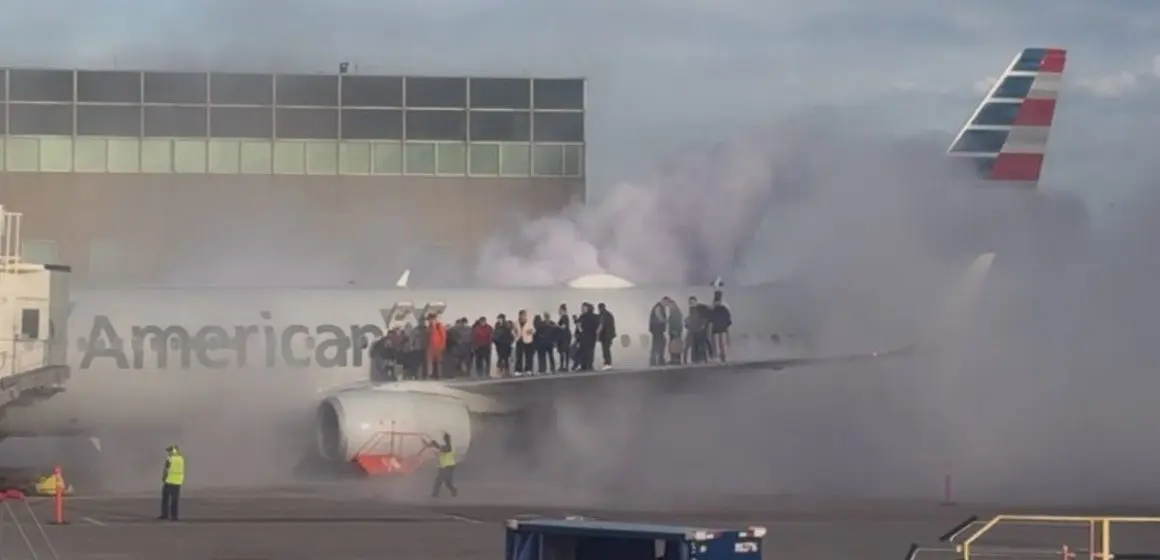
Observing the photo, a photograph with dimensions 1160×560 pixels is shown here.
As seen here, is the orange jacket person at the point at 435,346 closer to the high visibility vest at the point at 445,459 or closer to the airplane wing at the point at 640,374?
the airplane wing at the point at 640,374

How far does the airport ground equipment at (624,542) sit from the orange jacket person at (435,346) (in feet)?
59.6

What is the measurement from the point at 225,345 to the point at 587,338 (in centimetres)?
621

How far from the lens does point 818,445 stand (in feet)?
109

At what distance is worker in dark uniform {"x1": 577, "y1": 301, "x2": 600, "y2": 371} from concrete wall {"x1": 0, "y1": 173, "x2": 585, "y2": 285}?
17.1 m

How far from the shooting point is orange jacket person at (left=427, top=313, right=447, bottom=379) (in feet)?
110

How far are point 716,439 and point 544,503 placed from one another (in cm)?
607

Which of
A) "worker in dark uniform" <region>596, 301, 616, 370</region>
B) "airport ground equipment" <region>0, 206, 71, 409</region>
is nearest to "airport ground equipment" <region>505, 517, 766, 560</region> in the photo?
"airport ground equipment" <region>0, 206, 71, 409</region>

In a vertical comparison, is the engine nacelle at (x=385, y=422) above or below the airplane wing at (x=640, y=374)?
below

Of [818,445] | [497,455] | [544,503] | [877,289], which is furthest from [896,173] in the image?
[544,503]

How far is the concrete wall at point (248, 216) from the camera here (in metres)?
51.3

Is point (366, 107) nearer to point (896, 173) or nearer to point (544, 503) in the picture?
point (896, 173)

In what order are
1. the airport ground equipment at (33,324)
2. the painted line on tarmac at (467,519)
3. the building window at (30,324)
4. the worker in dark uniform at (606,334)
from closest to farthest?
the painted line on tarmac at (467,519) < the airport ground equipment at (33,324) < the building window at (30,324) < the worker in dark uniform at (606,334)

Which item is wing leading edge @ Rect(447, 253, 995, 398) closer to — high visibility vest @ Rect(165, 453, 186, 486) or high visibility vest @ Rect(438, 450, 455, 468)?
high visibility vest @ Rect(438, 450, 455, 468)

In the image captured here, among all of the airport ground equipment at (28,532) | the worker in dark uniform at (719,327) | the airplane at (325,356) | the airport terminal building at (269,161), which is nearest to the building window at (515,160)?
→ the airport terminal building at (269,161)
